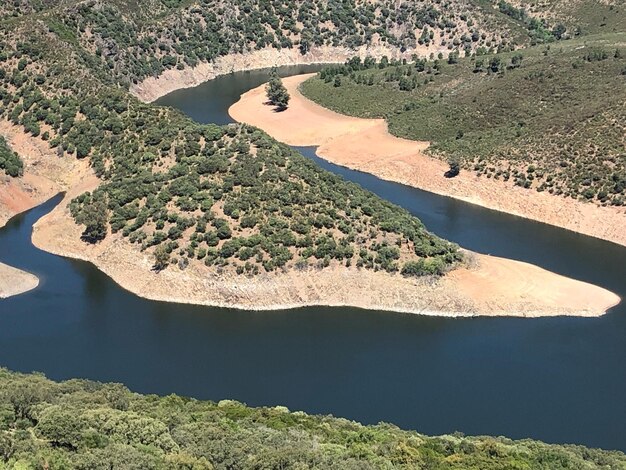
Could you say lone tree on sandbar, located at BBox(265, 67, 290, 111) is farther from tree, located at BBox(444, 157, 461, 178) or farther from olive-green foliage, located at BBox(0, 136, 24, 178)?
olive-green foliage, located at BBox(0, 136, 24, 178)

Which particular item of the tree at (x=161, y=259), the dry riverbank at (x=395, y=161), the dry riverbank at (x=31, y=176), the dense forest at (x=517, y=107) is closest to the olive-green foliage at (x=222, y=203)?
the tree at (x=161, y=259)

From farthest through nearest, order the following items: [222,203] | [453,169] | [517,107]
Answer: [517,107]
[453,169]
[222,203]

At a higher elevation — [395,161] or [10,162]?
[10,162]

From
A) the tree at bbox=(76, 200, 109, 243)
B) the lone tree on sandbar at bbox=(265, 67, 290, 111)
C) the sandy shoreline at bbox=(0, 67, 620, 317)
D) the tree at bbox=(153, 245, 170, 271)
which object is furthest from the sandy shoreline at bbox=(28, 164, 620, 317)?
the lone tree on sandbar at bbox=(265, 67, 290, 111)

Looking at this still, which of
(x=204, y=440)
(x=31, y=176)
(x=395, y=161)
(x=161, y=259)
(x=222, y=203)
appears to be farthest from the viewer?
(x=395, y=161)

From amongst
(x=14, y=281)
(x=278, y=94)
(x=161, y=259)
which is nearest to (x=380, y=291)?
(x=161, y=259)

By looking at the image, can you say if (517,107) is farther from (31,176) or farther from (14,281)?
(14,281)
